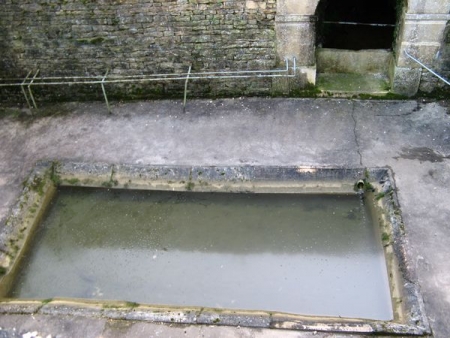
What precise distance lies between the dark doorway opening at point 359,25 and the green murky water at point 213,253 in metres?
3.33

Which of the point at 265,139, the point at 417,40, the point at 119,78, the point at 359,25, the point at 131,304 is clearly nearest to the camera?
the point at 131,304

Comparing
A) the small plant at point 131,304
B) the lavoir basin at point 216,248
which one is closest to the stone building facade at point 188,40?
the lavoir basin at point 216,248

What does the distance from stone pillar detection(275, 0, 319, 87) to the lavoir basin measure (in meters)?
1.59

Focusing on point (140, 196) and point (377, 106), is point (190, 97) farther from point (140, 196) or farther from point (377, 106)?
point (377, 106)

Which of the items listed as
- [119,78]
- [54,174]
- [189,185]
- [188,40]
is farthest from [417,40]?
[54,174]

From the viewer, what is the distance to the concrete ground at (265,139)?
5.82 m

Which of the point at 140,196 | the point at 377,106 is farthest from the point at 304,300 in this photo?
the point at 377,106

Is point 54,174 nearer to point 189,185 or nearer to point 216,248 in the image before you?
point 189,185

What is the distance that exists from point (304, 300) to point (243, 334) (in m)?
0.80

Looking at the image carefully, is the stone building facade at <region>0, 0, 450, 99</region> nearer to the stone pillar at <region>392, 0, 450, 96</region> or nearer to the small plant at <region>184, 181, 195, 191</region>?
the stone pillar at <region>392, 0, 450, 96</region>

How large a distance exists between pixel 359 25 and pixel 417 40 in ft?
7.89

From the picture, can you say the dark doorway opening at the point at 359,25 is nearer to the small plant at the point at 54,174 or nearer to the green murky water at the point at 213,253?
the green murky water at the point at 213,253

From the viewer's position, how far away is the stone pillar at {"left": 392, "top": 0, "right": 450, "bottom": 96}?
616 cm

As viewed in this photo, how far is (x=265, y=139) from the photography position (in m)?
6.55
